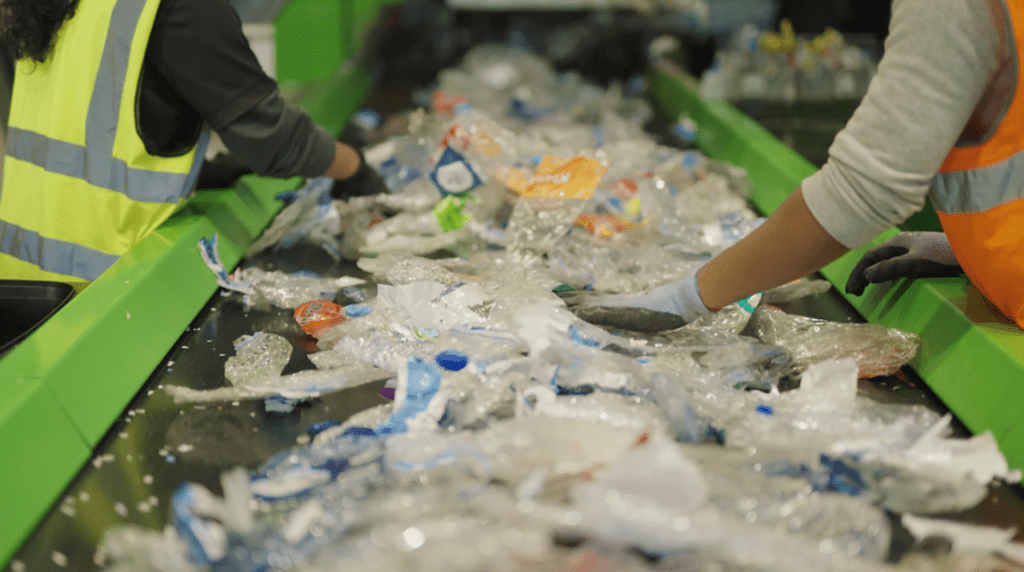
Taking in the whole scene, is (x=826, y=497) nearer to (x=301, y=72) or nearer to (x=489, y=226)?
(x=489, y=226)

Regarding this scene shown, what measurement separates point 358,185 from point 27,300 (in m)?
0.91

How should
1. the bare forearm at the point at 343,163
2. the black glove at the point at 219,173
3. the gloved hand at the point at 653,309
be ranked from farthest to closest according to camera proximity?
the bare forearm at the point at 343,163 → the black glove at the point at 219,173 → the gloved hand at the point at 653,309

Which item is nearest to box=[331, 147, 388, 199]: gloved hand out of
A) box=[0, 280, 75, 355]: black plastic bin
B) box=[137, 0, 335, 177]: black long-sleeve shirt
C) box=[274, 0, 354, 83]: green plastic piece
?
box=[137, 0, 335, 177]: black long-sleeve shirt

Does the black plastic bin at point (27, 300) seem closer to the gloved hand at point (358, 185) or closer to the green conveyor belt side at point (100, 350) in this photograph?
the green conveyor belt side at point (100, 350)

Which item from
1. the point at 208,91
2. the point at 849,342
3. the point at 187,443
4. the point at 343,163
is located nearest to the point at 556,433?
the point at 187,443

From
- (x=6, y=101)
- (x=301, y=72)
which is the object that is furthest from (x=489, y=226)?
(x=301, y=72)

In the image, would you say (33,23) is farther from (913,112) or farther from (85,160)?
(913,112)

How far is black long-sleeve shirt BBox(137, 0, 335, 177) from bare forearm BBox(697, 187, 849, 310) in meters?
1.02

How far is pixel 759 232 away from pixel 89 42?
1275 millimetres

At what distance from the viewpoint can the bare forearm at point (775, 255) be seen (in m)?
1.02

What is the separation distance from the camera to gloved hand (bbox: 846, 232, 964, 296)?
127 cm

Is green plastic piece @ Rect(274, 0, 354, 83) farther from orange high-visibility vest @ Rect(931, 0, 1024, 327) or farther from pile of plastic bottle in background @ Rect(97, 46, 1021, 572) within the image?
orange high-visibility vest @ Rect(931, 0, 1024, 327)

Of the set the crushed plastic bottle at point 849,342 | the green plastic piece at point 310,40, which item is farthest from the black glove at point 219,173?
the green plastic piece at point 310,40

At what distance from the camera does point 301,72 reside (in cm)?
392
